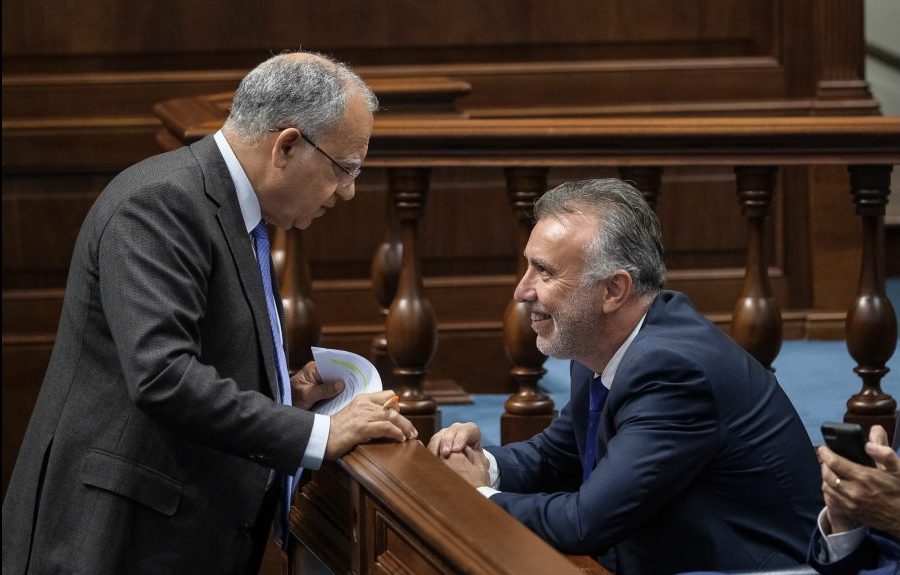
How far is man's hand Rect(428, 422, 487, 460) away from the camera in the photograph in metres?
3.11

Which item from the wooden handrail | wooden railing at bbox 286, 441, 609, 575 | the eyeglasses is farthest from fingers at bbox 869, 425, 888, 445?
the wooden handrail

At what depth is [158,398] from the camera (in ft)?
8.49

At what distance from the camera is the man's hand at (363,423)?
275cm

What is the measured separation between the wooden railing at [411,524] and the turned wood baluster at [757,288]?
126cm

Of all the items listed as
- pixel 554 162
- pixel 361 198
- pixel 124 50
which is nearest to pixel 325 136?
pixel 554 162

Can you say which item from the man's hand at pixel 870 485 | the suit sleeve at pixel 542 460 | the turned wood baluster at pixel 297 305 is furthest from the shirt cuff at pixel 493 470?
the turned wood baluster at pixel 297 305

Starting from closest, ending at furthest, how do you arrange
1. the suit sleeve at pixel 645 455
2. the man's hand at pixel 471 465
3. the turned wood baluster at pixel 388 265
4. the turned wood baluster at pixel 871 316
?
the suit sleeve at pixel 645 455, the man's hand at pixel 471 465, the turned wood baluster at pixel 871 316, the turned wood baluster at pixel 388 265

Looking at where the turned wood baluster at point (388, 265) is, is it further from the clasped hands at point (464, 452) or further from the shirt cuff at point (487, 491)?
the shirt cuff at point (487, 491)

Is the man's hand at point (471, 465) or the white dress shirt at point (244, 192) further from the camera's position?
the man's hand at point (471, 465)

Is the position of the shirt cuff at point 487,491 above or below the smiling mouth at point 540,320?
below

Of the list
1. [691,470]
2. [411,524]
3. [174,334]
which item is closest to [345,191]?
[174,334]

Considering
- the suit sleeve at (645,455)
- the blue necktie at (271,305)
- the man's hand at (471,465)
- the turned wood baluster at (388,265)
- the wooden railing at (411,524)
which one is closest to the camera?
the wooden railing at (411,524)

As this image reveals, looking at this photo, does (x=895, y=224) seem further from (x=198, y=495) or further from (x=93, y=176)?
(x=198, y=495)

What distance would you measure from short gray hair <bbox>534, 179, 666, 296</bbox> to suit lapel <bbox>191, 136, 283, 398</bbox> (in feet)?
1.99
